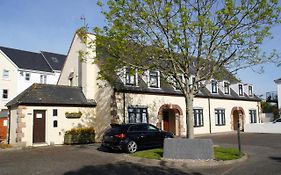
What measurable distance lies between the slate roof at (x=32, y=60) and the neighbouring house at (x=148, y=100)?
1804cm

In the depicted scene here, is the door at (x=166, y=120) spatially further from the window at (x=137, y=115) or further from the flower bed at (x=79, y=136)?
the flower bed at (x=79, y=136)

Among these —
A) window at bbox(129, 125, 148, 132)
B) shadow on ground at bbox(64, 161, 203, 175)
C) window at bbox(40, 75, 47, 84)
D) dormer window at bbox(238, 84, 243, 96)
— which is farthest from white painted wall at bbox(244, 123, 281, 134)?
window at bbox(40, 75, 47, 84)

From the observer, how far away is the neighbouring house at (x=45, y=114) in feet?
64.2

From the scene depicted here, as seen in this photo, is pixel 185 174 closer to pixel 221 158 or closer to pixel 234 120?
pixel 221 158

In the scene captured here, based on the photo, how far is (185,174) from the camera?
1014cm

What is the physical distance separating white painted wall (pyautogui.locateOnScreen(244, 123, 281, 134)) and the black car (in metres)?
18.4

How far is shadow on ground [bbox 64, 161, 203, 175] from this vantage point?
10.4 metres

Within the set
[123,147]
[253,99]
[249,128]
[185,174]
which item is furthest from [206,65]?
[253,99]

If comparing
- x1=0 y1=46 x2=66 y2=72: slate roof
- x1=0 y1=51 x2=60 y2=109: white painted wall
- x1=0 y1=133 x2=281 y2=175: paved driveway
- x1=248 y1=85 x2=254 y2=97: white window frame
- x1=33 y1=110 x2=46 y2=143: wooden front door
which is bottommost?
x1=0 y1=133 x2=281 y2=175: paved driveway

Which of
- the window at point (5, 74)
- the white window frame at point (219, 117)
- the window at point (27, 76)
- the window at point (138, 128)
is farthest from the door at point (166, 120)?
the window at point (5, 74)

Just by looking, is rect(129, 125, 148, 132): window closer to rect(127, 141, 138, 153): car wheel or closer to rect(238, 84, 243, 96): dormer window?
rect(127, 141, 138, 153): car wheel

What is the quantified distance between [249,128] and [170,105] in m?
12.1

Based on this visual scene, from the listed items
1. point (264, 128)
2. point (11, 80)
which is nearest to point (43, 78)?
point (11, 80)

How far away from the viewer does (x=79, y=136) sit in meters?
21.2
